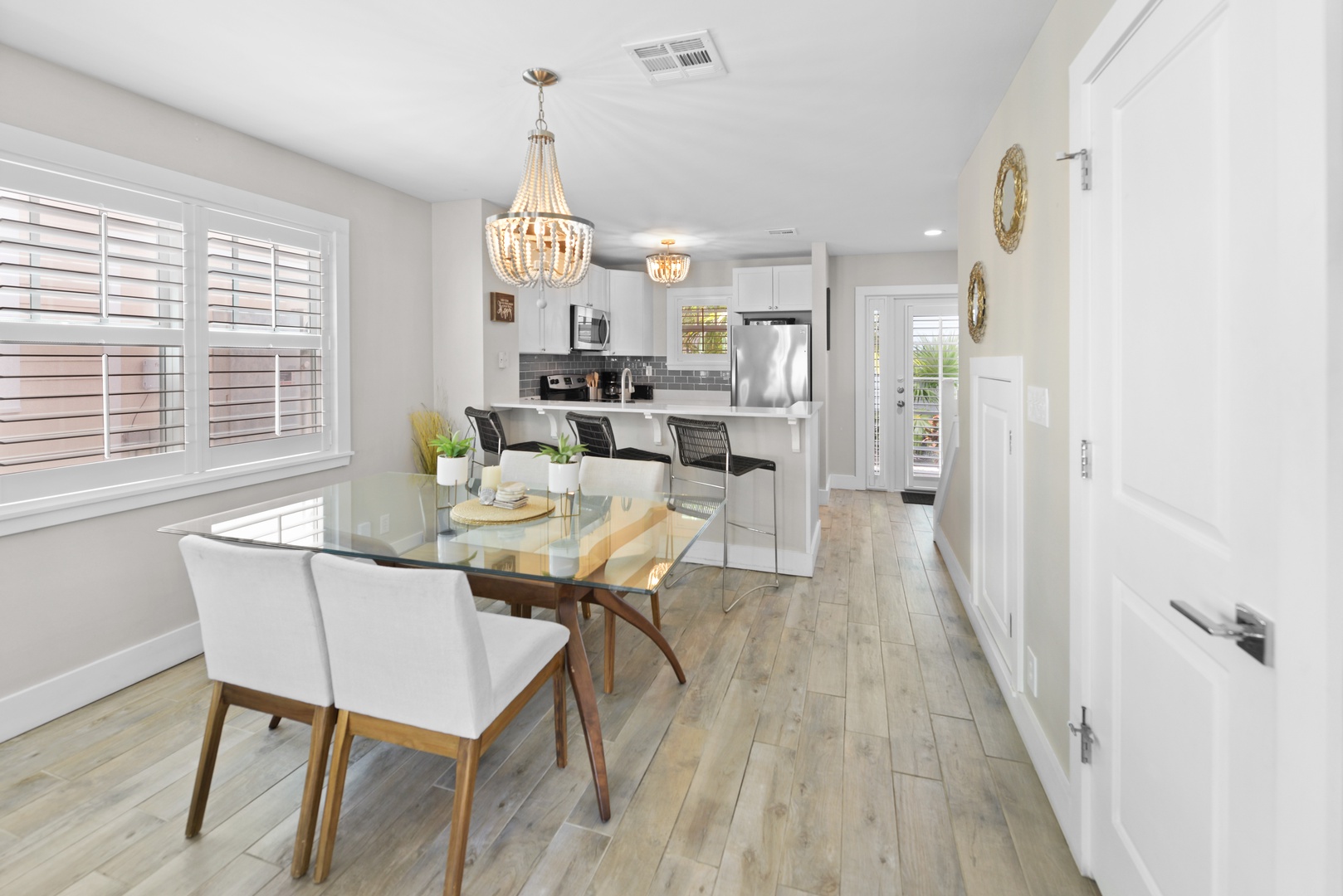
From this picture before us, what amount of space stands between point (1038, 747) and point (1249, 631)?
131 cm

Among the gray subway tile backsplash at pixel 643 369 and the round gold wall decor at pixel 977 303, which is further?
the gray subway tile backsplash at pixel 643 369

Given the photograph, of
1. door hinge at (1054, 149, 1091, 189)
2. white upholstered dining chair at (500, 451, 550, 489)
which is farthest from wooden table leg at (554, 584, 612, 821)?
door hinge at (1054, 149, 1091, 189)

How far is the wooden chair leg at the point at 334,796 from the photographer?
158 centimetres

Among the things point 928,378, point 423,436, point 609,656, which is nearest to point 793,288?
point 928,378

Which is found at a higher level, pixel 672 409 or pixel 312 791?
pixel 672 409

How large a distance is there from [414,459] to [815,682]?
293 centimetres

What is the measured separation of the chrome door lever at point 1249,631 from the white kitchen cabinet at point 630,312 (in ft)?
19.2

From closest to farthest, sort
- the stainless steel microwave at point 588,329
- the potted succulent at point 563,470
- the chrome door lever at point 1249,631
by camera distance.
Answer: the chrome door lever at point 1249,631
the potted succulent at point 563,470
the stainless steel microwave at point 588,329

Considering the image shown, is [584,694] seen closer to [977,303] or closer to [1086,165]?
[1086,165]

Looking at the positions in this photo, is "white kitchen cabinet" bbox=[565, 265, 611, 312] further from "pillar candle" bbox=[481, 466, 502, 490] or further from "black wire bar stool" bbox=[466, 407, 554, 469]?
"pillar candle" bbox=[481, 466, 502, 490]

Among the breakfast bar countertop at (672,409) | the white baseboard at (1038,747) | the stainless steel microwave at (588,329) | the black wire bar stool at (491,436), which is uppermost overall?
the stainless steel microwave at (588,329)

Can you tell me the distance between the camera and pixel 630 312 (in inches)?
258

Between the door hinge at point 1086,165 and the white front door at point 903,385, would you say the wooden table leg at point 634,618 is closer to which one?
the door hinge at point 1086,165

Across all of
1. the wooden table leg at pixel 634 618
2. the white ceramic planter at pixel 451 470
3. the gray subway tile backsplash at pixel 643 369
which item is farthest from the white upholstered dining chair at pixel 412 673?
the gray subway tile backsplash at pixel 643 369
